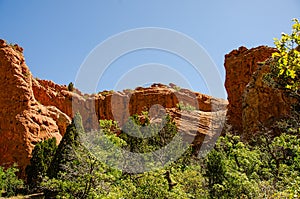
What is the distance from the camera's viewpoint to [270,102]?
26.1m

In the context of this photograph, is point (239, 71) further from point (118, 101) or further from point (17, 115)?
point (17, 115)

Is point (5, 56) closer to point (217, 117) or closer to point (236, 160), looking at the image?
point (217, 117)

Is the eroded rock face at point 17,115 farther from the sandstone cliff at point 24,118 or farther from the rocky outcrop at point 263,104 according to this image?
the rocky outcrop at point 263,104

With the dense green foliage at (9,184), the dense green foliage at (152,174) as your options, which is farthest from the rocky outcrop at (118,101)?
the dense green foliage at (152,174)

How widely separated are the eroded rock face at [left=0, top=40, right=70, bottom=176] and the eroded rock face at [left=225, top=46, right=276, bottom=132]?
24487 millimetres

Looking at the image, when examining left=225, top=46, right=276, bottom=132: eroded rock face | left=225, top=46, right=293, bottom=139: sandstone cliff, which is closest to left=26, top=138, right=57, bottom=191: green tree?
left=225, top=46, right=293, bottom=139: sandstone cliff

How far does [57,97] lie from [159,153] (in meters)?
43.8

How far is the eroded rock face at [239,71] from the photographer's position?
3691cm

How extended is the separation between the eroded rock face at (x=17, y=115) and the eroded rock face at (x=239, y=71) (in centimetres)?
2449

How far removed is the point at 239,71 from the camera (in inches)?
1527

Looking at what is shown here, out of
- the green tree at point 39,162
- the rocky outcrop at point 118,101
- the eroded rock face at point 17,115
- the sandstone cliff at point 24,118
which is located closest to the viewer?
the green tree at point 39,162

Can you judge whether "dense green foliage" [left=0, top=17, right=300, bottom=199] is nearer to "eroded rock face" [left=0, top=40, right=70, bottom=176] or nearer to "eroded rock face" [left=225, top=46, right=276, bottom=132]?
"eroded rock face" [left=0, top=40, right=70, bottom=176]

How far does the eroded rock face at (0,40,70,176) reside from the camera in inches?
1243

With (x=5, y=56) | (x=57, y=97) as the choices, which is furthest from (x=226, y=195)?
(x=57, y=97)
